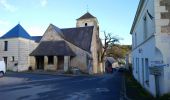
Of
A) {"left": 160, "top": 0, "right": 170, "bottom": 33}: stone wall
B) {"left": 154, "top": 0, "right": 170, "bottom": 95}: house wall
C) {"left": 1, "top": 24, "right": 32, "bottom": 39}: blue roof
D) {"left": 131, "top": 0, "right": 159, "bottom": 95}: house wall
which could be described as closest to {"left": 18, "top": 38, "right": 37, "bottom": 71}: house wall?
{"left": 1, "top": 24, "right": 32, "bottom": 39}: blue roof

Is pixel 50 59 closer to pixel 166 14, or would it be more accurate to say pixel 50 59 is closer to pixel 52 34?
pixel 52 34

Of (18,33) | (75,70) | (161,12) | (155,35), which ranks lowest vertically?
(75,70)

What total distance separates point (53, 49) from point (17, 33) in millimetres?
6069

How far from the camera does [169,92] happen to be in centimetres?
977

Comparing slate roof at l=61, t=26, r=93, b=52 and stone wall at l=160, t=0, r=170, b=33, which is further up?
slate roof at l=61, t=26, r=93, b=52

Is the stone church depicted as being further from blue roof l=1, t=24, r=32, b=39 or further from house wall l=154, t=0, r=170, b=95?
house wall l=154, t=0, r=170, b=95

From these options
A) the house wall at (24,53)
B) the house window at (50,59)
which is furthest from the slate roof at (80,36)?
the house wall at (24,53)

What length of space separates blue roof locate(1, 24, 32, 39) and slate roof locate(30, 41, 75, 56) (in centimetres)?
283

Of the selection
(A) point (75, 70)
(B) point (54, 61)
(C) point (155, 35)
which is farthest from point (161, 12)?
(B) point (54, 61)

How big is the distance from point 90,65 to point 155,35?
33.5 m

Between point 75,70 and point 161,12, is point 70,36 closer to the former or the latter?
point 75,70

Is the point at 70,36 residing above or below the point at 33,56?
Answer: above

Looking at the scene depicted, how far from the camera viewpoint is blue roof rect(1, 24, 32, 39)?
126ft

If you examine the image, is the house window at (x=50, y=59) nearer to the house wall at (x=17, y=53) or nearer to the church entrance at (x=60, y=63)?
the church entrance at (x=60, y=63)
